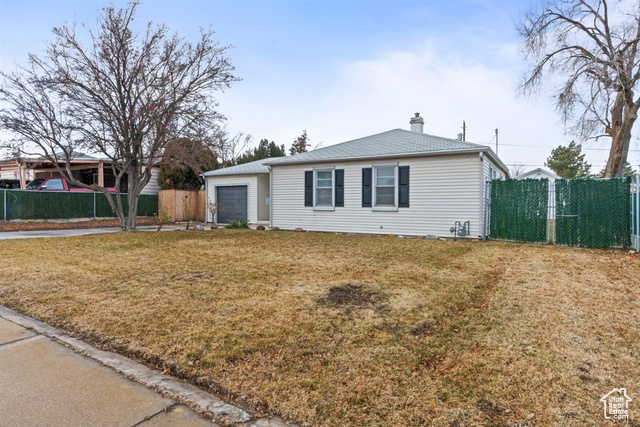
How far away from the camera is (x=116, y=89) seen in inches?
451

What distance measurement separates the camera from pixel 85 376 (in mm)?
2391

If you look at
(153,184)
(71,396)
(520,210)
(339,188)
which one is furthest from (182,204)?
(71,396)

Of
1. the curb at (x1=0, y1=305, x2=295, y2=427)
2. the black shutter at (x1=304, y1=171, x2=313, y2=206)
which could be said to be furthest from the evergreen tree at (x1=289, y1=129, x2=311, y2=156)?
the curb at (x1=0, y1=305, x2=295, y2=427)

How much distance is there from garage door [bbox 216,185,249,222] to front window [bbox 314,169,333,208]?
15.2 feet

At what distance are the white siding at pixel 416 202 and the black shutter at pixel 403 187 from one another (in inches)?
4.6

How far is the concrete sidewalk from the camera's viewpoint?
1908 mm

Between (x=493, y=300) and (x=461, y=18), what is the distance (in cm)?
950

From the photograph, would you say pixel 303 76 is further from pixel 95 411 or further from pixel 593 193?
pixel 95 411

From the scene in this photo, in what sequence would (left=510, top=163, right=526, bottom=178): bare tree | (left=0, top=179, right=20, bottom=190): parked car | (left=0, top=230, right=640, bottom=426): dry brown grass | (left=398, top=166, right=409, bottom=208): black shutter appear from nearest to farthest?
(left=0, top=230, right=640, bottom=426): dry brown grass → (left=398, top=166, right=409, bottom=208): black shutter → (left=0, top=179, right=20, bottom=190): parked car → (left=510, top=163, right=526, bottom=178): bare tree

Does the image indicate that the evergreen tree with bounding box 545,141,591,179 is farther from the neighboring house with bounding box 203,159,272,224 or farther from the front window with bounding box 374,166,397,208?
the neighboring house with bounding box 203,159,272,224

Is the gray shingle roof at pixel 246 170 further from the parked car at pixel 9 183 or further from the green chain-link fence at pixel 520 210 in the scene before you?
the parked car at pixel 9 183

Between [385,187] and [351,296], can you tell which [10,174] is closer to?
[385,187]

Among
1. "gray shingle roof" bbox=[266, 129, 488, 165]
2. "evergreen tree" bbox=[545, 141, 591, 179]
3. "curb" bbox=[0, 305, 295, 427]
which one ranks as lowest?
"curb" bbox=[0, 305, 295, 427]

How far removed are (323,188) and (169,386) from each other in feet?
34.9
